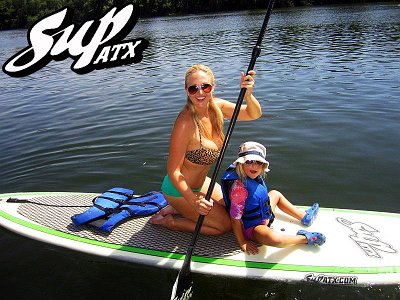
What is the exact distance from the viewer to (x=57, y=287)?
4539 millimetres

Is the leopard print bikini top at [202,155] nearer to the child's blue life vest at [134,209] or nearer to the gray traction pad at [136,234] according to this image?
the gray traction pad at [136,234]

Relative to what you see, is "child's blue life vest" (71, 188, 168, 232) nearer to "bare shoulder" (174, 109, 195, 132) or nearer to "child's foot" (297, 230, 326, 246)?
"bare shoulder" (174, 109, 195, 132)

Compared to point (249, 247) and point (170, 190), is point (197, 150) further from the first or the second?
point (249, 247)

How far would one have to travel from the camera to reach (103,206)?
5.30 m

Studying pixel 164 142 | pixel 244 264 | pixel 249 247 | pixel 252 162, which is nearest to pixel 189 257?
pixel 244 264

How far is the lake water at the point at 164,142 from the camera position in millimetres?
4602

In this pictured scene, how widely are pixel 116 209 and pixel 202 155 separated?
166 centimetres

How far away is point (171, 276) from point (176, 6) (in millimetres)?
85050

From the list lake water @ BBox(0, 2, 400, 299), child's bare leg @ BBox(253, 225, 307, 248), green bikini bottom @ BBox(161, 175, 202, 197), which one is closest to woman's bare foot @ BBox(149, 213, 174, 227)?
green bikini bottom @ BBox(161, 175, 202, 197)

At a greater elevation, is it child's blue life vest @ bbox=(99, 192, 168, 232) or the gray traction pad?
child's blue life vest @ bbox=(99, 192, 168, 232)

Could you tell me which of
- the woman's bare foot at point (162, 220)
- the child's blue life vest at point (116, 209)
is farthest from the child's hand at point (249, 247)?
the child's blue life vest at point (116, 209)

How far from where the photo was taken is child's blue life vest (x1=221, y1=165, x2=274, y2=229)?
14.2 ft

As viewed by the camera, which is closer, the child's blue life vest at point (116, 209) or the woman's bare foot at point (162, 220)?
the woman's bare foot at point (162, 220)

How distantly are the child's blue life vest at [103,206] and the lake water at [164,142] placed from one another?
19.0 inches
